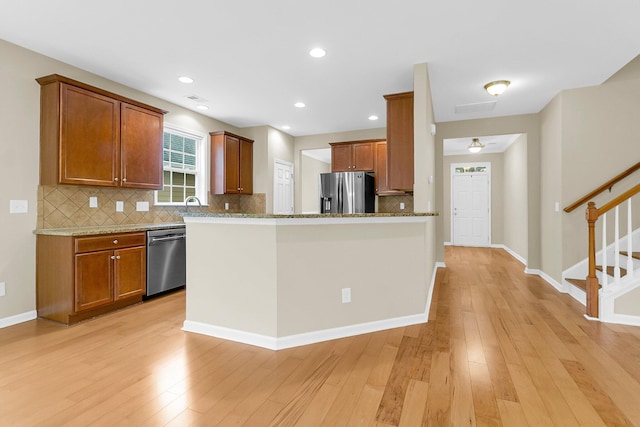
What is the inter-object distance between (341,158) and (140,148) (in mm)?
3546

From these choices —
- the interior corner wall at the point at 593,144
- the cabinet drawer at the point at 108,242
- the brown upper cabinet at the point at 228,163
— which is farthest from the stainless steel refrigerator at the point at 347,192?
the cabinet drawer at the point at 108,242

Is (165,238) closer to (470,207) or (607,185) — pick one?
(607,185)

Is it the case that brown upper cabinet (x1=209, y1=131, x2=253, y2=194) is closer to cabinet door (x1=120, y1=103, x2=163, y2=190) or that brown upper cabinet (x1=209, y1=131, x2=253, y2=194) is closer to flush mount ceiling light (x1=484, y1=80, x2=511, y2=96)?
cabinet door (x1=120, y1=103, x2=163, y2=190)

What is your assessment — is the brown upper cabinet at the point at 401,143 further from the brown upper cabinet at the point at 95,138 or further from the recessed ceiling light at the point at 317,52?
the brown upper cabinet at the point at 95,138

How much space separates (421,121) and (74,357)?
11.9 feet

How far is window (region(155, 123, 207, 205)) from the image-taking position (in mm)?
4715

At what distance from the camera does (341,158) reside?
20.5 ft

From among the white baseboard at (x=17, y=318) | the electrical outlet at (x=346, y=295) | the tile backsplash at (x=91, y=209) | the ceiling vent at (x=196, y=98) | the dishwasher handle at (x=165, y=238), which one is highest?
the ceiling vent at (x=196, y=98)

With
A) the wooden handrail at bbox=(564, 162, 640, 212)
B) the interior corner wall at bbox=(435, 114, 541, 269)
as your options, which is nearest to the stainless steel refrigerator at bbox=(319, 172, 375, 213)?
the interior corner wall at bbox=(435, 114, 541, 269)

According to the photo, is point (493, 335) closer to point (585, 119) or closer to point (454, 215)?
point (585, 119)

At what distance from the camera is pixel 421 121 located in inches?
130

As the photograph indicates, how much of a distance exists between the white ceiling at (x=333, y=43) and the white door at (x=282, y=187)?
6.95ft

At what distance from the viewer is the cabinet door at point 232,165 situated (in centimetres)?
539

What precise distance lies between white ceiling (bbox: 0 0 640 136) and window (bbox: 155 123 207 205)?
0.67 m
